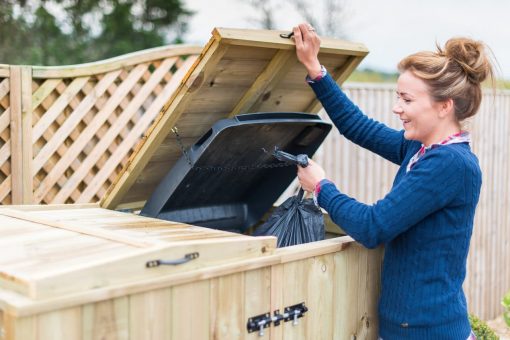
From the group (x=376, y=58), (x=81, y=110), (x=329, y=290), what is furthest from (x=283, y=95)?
(x=376, y=58)

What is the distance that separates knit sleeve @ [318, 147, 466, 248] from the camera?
1.85 meters

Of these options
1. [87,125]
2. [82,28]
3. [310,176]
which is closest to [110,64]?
[87,125]

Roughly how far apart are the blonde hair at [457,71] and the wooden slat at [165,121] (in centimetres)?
60

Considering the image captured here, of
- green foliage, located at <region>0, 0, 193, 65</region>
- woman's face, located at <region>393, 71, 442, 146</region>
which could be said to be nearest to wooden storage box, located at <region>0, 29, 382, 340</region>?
woman's face, located at <region>393, 71, 442, 146</region>

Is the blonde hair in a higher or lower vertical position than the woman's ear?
higher

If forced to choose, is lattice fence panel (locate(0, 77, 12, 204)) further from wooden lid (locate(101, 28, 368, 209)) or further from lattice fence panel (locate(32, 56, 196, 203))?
wooden lid (locate(101, 28, 368, 209))

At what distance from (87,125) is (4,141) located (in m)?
0.64

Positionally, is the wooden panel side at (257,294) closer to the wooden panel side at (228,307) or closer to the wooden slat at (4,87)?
the wooden panel side at (228,307)

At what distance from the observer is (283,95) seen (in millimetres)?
2578

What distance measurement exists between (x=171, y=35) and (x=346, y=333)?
11.5m

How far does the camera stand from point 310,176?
210cm

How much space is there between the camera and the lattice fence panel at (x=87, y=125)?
406 centimetres

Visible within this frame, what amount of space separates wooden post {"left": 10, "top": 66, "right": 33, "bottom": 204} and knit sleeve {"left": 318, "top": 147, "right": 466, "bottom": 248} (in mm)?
2523

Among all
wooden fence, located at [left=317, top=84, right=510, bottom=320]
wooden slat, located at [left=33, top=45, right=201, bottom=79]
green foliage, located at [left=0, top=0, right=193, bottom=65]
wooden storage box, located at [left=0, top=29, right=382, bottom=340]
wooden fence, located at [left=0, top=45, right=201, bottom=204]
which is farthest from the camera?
green foliage, located at [left=0, top=0, right=193, bottom=65]
